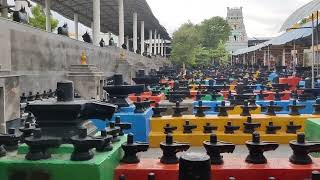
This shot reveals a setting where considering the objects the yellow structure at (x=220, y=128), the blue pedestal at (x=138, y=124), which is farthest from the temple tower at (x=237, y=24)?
the blue pedestal at (x=138, y=124)

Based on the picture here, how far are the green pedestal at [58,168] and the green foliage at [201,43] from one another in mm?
60113

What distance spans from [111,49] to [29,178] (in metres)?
24.4

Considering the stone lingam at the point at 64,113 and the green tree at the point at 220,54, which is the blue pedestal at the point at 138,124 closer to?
the stone lingam at the point at 64,113

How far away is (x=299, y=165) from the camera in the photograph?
3.38 metres

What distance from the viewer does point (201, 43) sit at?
3243 inches

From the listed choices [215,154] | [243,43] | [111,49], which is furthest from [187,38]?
[215,154]

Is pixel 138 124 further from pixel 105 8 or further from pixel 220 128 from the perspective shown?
pixel 105 8

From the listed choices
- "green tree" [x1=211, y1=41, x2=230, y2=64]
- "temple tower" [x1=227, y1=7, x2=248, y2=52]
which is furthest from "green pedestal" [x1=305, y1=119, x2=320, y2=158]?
"temple tower" [x1=227, y1=7, x2=248, y2=52]

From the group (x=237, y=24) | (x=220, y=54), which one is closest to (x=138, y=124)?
(x=220, y=54)

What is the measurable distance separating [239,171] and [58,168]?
1.43 m

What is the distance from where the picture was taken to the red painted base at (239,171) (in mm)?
3293

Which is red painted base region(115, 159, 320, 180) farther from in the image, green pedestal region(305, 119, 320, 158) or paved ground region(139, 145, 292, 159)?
paved ground region(139, 145, 292, 159)

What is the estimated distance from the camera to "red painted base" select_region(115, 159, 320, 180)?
329 cm

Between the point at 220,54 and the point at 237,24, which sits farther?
the point at 237,24
